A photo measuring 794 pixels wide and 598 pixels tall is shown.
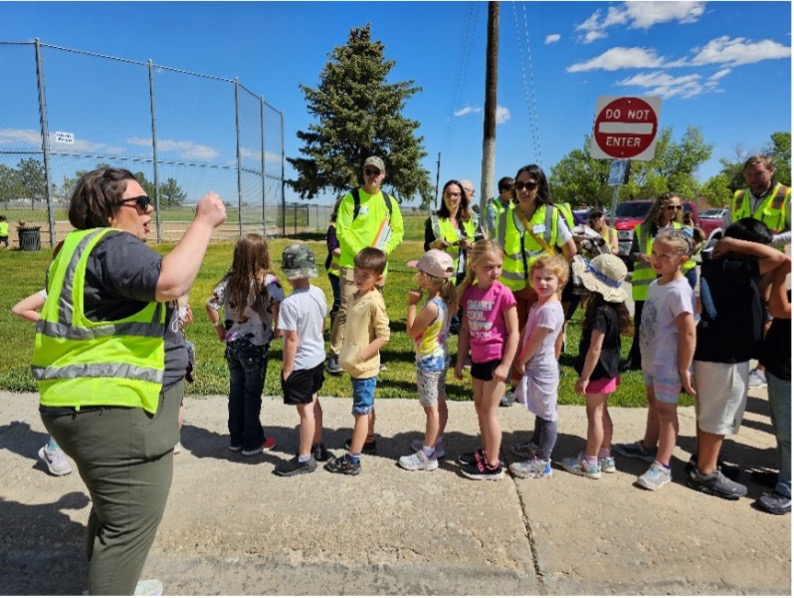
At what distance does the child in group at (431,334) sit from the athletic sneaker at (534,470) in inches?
20.8

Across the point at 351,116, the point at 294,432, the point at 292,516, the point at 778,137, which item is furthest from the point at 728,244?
the point at 778,137

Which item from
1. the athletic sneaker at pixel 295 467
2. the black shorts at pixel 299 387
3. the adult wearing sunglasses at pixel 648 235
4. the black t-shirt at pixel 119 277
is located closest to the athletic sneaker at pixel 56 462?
the athletic sneaker at pixel 295 467

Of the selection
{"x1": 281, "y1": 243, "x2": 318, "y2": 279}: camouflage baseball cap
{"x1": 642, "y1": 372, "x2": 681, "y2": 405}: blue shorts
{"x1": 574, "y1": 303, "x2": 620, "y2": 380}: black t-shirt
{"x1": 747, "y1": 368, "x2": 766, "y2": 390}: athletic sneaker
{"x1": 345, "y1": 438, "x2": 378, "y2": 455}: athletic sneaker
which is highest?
{"x1": 281, "y1": 243, "x2": 318, "y2": 279}: camouflage baseball cap

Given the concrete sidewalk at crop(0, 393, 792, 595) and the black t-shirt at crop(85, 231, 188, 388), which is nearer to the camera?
the black t-shirt at crop(85, 231, 188, 388)

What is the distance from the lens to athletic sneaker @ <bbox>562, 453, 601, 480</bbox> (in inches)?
132

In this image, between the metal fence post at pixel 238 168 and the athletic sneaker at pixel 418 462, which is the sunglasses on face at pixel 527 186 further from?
the metal fence post at pixel 238 168

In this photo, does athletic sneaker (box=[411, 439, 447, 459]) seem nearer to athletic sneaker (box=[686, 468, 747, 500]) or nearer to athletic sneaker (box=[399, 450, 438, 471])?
athletic sneaker (box=[399, 450, 438, 471])

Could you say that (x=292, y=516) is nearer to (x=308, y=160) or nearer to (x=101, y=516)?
(x=101, y=516)

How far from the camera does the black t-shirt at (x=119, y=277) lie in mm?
1705

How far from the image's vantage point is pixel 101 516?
1.91m

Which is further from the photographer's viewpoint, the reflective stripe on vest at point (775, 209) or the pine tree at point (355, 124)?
the pine tree at point (355, 124)

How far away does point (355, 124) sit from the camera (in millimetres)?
31703

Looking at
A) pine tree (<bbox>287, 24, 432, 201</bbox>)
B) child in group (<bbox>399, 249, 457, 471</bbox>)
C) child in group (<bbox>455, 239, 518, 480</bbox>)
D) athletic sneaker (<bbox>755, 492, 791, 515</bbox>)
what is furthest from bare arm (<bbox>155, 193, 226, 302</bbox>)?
pine tree (<bbox>287, 24, 432, 201</bbox>)

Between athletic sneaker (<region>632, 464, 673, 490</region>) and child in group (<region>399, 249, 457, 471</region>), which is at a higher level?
child in group (<region>399, 249, 457, 471</region>)
